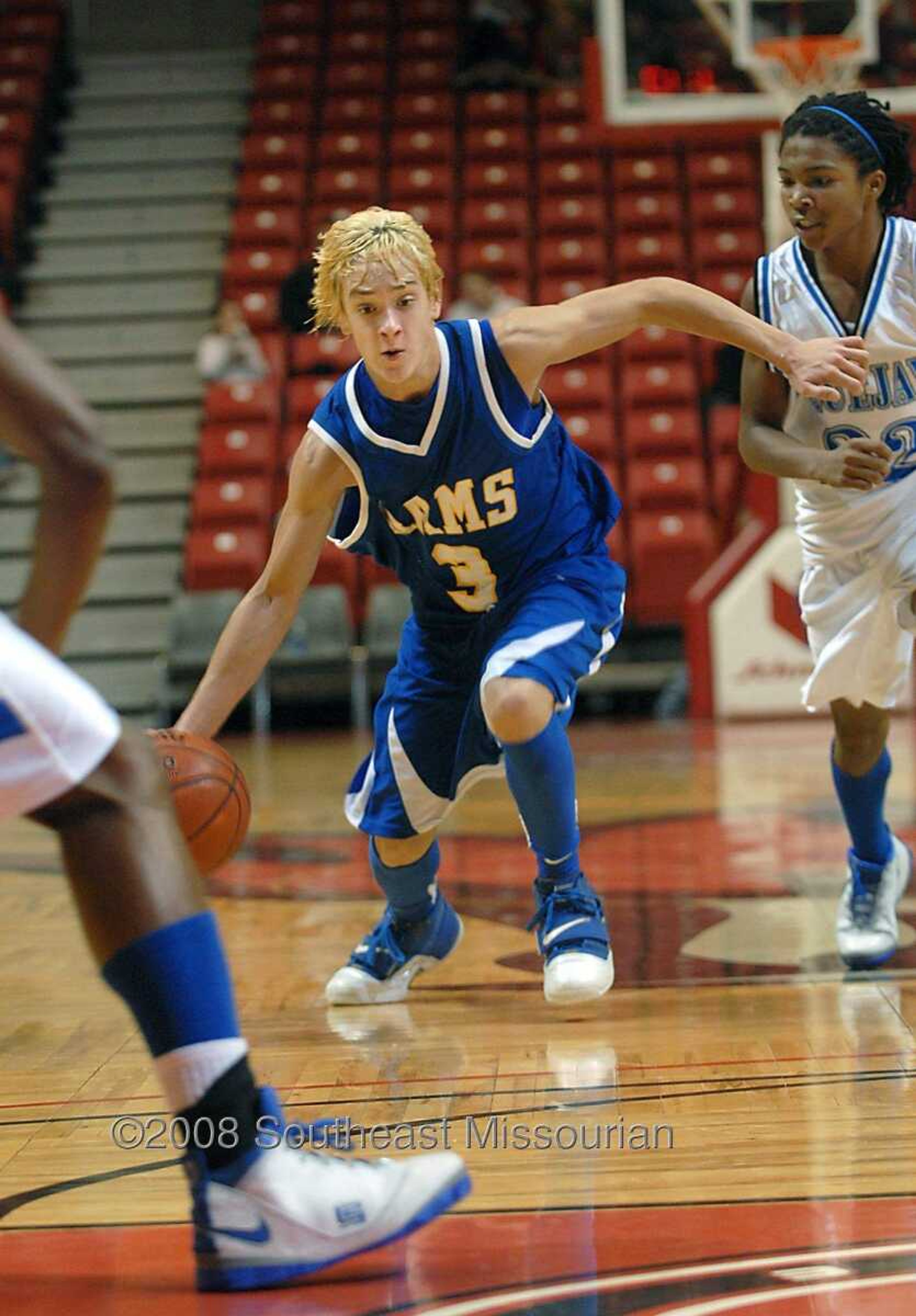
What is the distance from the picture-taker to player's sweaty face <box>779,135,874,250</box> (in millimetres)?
3418

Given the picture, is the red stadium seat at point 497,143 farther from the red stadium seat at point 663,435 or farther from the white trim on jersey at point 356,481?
the white trim on jersey at point 356,481

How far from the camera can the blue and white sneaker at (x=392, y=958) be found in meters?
3.42

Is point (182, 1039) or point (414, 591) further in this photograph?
point (414, 591)

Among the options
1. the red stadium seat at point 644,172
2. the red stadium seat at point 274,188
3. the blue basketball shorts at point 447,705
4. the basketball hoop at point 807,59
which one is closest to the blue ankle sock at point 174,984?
the blue basketball shorts at point 447,705

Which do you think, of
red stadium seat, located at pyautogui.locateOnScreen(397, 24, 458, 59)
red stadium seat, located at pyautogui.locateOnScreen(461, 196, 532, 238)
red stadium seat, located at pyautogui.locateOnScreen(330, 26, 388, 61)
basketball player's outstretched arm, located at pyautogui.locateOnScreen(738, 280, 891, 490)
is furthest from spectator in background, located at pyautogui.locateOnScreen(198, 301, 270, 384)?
basketball player's outstretched arm, located at pyautogui.locateOnScreen(738, 280, 891, 490)

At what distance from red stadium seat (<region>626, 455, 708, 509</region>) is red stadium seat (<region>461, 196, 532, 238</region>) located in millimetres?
3052

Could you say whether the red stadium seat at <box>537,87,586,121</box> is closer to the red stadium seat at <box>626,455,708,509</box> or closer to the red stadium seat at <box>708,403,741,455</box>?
the red stadium seat at <box>708,403,741,455</box>

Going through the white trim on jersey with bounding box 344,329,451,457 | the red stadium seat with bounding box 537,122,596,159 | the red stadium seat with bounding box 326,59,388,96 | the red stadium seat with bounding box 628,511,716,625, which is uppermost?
the red stadium seat with bounding box 326,59,388,96

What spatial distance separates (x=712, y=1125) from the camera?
8.02ft

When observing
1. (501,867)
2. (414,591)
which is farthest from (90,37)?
(414,591)

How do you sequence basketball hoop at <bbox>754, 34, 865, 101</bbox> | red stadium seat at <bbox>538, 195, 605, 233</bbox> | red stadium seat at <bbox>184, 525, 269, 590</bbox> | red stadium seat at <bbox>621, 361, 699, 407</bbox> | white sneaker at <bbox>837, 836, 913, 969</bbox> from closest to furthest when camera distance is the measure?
white sneaker at <bbox>837, 836, 913, 969</bbox> < basketball hoop at <bbox>754, 34, 865, 101</bbox> < red stadium seat at <bbox>184, 525, 269, 590</bbox> < red stadium seat at <bbox>621, 361, 699, 407</bbox> < red stadium seat at <bbox>538, 195, 605, 233</bbox>

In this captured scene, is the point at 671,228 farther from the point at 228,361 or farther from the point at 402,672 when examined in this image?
the point at 402,672

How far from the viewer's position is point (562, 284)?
12.2m

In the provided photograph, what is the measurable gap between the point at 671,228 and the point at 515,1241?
447 inches
